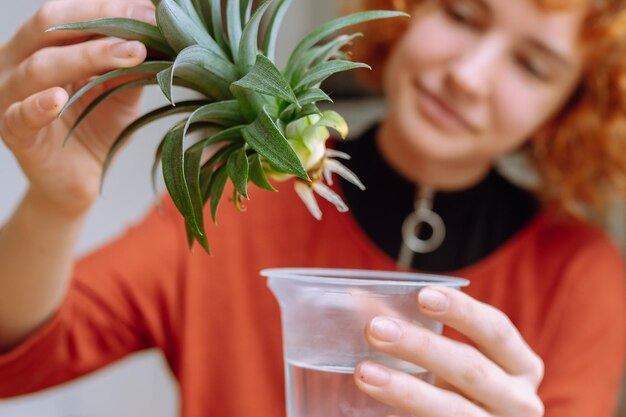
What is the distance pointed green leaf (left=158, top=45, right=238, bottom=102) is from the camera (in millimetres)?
479

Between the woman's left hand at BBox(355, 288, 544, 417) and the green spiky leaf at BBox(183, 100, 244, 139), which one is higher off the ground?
the green spiky leaf at BBox(183, 100, 244, 139)

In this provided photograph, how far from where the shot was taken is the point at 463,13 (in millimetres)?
1044

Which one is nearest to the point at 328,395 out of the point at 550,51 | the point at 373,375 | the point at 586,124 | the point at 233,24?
the point at 373,375

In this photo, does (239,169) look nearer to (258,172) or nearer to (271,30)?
(258,172)

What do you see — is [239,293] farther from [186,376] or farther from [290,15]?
[290,15]

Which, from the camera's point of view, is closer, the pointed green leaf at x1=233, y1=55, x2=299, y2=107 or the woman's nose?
the pointed green leaf at x1=233, y1=55, x2=299, y2=107

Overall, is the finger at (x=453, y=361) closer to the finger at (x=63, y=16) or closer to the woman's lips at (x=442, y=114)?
the finger at (x=63, y=16)

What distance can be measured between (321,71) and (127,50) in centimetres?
14

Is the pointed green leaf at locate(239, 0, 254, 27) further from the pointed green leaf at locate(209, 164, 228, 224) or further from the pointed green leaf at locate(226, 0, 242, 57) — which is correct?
the pointed green leaf at locate(209, 164, 228, 224)

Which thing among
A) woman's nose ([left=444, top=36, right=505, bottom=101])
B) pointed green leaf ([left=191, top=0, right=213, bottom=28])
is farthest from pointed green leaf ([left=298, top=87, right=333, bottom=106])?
woman's nose ([left=444, top=36, right=505, bottom=101])

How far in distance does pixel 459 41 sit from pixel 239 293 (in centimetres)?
53

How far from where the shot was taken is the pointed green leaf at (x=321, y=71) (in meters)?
0.47

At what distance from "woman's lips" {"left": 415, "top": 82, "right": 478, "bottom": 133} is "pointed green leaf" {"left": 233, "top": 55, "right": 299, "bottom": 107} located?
1.99ft

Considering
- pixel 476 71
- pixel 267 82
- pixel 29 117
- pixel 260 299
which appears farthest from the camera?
pixel 260 299
